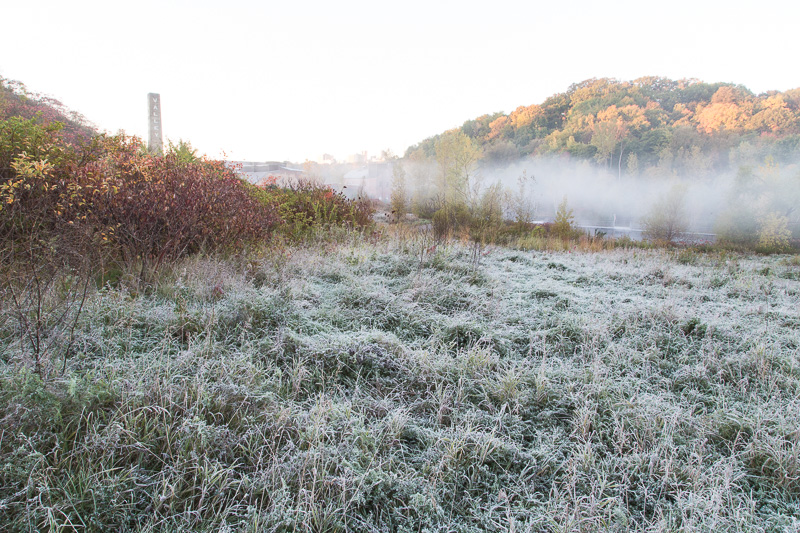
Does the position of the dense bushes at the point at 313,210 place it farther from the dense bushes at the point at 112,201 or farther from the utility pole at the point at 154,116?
the utility pole at the point at 154,116

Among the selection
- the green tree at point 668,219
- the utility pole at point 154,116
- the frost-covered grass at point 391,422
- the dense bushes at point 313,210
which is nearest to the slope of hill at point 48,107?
the utility pole at point 154,116

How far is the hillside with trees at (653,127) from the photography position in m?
31.6

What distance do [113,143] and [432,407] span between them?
4.47 metres

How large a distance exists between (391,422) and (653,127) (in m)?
47.8

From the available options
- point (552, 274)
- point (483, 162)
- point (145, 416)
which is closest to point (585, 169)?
point (483, 162)

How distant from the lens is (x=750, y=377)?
2.38 meters

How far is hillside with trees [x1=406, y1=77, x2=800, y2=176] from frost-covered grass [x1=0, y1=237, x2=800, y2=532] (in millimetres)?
24087

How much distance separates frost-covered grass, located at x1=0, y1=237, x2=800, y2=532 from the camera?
4.19 feet

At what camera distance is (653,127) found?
126 ft

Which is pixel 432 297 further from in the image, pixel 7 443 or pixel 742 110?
pixel 742 110

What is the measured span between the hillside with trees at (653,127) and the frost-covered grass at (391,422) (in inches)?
948

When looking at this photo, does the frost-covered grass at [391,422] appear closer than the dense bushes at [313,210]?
Yes

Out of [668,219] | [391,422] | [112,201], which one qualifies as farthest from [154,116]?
[668,219]

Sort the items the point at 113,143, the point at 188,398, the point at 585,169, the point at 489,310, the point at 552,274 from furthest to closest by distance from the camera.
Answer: the point at 585,169 → the point at 552,274 → the point at 113,143 → the point at 489,310 → the point at 188,398
